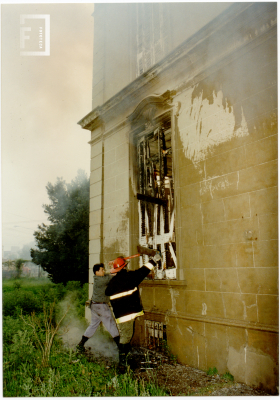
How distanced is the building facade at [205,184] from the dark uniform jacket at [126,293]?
78 cm

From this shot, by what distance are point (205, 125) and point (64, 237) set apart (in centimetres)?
1295

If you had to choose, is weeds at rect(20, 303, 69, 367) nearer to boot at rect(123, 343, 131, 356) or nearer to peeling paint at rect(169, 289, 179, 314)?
boot at rect(123, 343, 131, 356)

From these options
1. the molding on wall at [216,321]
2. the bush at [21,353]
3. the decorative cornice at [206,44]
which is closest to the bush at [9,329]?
the bush at [21,353]

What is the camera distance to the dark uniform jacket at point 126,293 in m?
4.51

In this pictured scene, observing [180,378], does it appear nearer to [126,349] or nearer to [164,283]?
[126,349]

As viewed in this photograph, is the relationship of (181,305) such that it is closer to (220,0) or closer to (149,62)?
(220,0)

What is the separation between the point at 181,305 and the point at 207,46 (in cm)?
459

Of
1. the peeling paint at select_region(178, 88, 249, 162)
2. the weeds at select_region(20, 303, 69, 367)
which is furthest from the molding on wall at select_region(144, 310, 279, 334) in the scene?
the peeling paint at select_region(178, 88, 249, 162)

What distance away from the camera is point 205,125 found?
4773 millimetres

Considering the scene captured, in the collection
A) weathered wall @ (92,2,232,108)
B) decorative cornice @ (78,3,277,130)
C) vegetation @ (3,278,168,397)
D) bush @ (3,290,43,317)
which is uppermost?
weathered wall @ (92,2,232,108)

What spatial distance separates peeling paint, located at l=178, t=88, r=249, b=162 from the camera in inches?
172

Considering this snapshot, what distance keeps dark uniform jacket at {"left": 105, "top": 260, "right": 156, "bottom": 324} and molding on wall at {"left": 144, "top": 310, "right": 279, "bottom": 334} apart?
75 cm

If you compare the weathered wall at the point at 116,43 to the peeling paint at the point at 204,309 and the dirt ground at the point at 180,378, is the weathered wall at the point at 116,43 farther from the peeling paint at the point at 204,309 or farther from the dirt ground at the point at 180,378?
the dirt ground at the point at 180,378

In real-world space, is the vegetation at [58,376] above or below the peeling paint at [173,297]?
below
